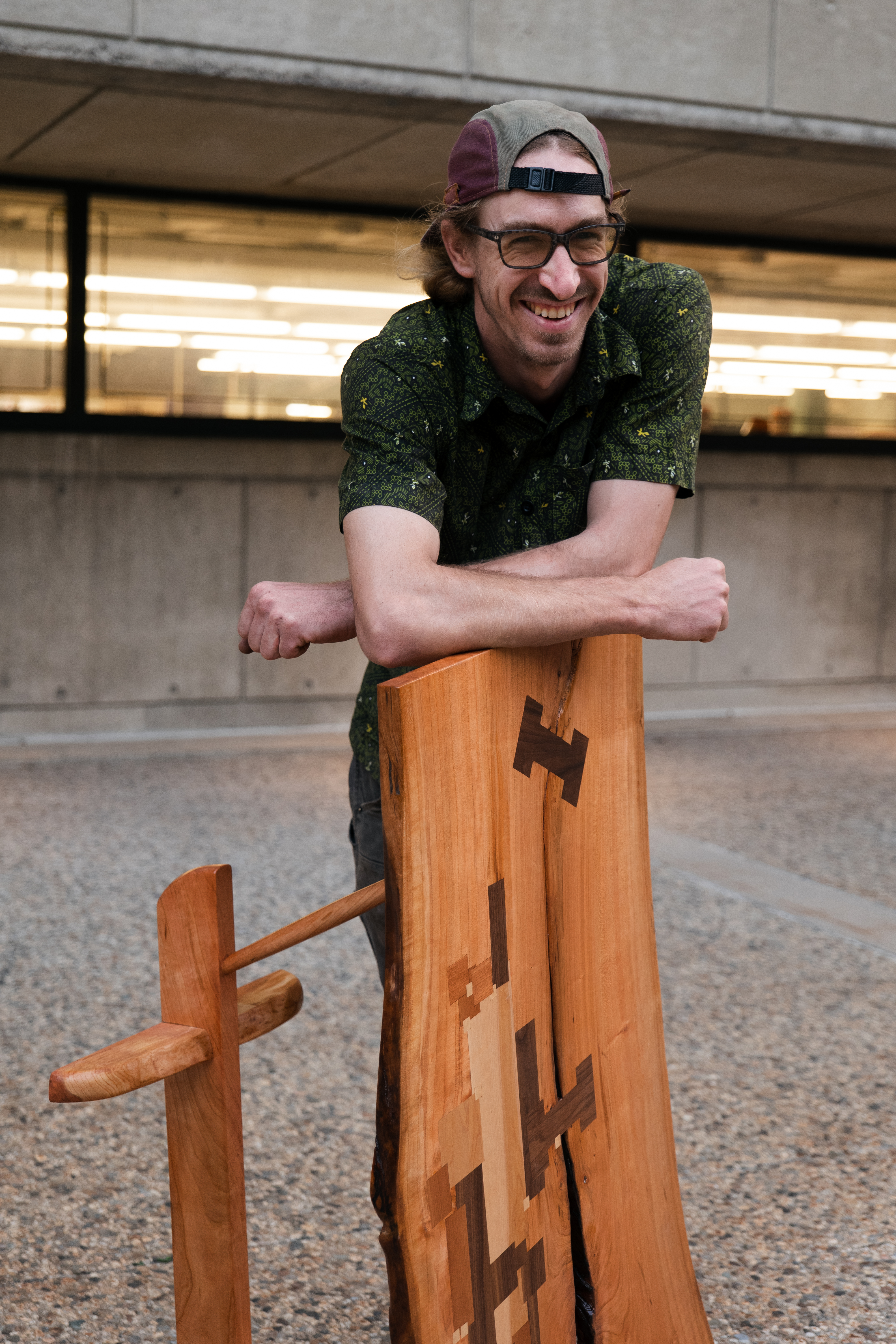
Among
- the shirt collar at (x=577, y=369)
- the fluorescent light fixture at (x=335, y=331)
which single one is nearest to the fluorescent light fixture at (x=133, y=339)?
the fluorescent light fixture at (x=335, y=331)

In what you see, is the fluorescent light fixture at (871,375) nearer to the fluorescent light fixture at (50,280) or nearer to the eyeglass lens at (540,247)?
the fluorescent light fixture at (50,280)

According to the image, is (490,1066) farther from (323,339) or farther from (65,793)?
(323,339)

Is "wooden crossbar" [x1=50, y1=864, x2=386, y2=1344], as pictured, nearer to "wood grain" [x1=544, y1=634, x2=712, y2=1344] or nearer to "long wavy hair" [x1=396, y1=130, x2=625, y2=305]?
"wood grain" [x1=544, y1=634, x2=712, y2=1344]

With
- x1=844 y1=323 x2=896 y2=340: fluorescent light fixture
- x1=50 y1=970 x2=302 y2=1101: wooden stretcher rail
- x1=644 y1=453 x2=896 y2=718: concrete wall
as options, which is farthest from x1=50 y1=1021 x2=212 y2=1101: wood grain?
x1=844 y1=323 x2=896 y2=340: fluorescent light fixture

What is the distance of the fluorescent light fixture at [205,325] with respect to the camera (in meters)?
8.11

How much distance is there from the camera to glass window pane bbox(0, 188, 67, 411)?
782cm

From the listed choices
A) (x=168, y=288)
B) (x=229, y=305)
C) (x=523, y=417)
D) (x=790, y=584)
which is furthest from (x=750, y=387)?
(x=523, y=417)

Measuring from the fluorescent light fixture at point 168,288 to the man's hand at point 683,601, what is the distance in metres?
6.79

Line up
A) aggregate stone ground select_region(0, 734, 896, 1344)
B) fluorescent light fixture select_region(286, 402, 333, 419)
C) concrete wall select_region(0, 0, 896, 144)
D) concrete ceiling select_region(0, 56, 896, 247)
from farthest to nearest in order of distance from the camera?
fluorescent light fixture select_region(286, 402, 333, 419) → concrete ceiling select_region(0, 56, 896, 247) → concrete wall select_region(0, 0, 896, 144) → aggregate stone ground select_region(0, 734, 896, 1344)

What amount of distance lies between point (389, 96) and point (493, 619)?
507 cm

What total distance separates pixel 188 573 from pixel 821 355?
4948mm

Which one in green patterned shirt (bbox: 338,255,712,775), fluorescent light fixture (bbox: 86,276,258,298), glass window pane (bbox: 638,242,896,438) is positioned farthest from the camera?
glass window pane (bbox: 638,242,896,438)

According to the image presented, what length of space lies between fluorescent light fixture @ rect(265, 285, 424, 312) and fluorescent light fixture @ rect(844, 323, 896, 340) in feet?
11.1

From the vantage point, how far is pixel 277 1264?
9.11 feet
